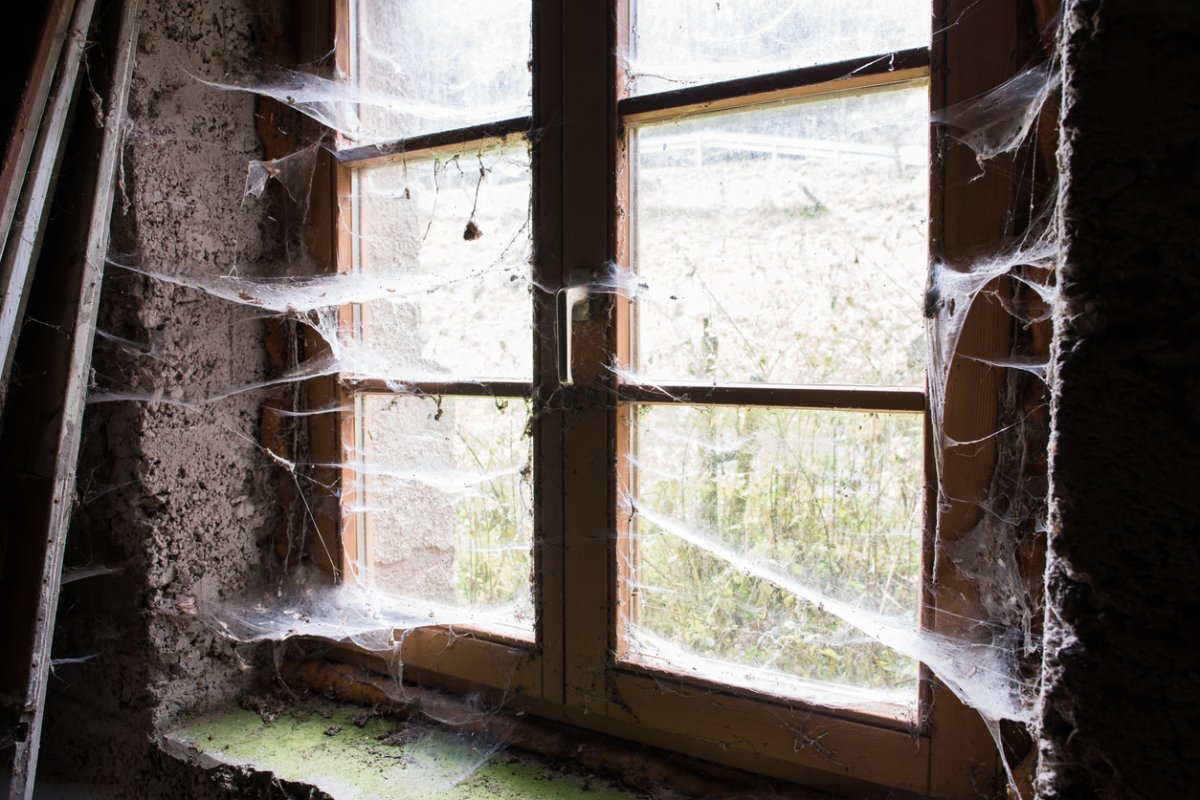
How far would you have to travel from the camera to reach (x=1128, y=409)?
584 millimetres

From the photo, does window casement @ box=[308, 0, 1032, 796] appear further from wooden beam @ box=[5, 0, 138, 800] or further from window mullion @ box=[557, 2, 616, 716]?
wooden beam @ box=[5, 0, 138, 800]

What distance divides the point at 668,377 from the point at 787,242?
0.88ft

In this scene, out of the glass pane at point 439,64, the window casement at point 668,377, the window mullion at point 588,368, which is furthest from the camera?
the glass pane at point 439,64

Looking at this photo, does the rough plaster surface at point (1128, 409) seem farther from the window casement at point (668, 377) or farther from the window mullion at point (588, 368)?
the window mullion at point (588, 368)

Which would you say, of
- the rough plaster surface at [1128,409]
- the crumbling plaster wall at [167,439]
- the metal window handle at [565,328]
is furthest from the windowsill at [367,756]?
the rough plaster surface at [1128,409]

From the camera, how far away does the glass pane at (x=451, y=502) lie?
1.36 meters

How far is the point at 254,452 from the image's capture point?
1.56m

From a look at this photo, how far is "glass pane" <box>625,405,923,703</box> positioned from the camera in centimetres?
102

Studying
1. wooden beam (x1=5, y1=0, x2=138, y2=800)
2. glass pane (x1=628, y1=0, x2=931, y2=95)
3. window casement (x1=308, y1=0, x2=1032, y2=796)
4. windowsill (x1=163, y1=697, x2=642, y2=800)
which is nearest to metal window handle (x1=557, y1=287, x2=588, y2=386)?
window casement (x1=308, y1=0, x2=1032, y2=796)

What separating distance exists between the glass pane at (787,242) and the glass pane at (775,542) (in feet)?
0.27

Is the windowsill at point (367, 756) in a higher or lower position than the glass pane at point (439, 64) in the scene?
lower

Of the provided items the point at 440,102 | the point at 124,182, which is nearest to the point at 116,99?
the point at 124,182

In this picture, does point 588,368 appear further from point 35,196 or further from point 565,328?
point 35,196

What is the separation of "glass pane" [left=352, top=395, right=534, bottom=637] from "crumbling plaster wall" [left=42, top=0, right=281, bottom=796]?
28cm
